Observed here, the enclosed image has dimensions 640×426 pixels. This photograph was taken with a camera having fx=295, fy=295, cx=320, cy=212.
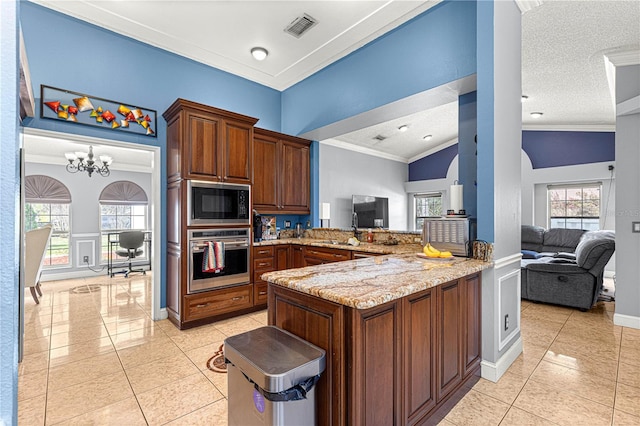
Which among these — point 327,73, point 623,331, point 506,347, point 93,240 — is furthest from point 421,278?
point 93,240

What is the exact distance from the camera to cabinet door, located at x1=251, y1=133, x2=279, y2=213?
429 cm

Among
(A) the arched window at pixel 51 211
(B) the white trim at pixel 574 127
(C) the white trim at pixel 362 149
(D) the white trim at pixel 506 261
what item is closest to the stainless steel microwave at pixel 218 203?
(C) the white trim at pixel 362 149

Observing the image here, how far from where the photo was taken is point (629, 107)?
317 cm

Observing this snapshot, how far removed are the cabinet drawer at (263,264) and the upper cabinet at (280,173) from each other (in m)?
0.75

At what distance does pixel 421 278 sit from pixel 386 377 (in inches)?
22.3

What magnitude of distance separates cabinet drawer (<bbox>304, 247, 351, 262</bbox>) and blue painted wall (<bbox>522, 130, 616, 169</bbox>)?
5696 millimetres

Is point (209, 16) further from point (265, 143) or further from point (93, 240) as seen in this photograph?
point (93, 240)

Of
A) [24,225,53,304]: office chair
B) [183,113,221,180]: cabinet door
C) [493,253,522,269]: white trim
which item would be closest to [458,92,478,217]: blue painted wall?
[493,253,522,269]: white trim

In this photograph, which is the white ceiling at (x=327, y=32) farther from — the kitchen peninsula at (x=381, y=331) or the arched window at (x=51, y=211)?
the arched window at (x=51, y=211)

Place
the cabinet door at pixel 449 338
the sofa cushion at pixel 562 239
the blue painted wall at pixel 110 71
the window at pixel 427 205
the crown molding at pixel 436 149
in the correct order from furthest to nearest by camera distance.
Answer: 1. the window at pixel 427 205
2. the crown molding at pixel 436 149
3. the sofa cushion at pixel 562 239
4. the blue painted wall at pixel 110 71
5. the cabinet door at pixel 449 338

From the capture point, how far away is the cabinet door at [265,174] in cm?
429

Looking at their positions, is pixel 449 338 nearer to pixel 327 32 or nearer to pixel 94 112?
pixel 327 32

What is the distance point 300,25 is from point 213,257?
A: 289 cm

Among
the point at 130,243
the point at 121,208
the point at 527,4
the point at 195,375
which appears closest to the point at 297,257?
the point at 195,375
